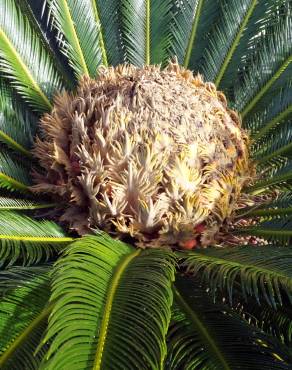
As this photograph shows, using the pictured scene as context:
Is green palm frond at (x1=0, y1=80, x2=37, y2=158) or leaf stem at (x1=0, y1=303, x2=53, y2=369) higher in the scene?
green palm frond at (x1=0, y1=80, x2=37, y2=158)

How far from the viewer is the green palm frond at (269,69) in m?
3.18

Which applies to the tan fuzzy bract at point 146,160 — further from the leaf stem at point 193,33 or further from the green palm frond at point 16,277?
the leaf stem at point 193,33

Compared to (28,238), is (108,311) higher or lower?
lower

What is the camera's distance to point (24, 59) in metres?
3.12

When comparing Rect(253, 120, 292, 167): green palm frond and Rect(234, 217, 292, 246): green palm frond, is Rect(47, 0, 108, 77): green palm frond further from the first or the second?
Rect(234, 217, 292, 246): green palm frond

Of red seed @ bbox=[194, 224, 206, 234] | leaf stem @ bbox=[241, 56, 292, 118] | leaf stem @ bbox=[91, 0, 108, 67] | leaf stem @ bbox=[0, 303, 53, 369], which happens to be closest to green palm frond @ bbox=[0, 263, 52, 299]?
leaf stem @ bbox=[0, 303, 53, 369]

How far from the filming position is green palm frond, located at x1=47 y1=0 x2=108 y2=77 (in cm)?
328

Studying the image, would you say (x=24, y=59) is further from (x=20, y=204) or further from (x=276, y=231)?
(x=276, y=231)

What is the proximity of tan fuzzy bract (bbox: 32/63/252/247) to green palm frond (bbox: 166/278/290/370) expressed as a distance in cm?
39

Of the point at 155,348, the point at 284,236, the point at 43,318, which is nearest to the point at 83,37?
the point at 284,236

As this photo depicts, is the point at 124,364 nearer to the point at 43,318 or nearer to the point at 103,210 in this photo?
the point at 43,318

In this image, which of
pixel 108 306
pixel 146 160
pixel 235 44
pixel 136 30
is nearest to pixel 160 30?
pixel 136 30

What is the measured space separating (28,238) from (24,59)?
133cm

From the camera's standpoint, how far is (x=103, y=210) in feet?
7.72
